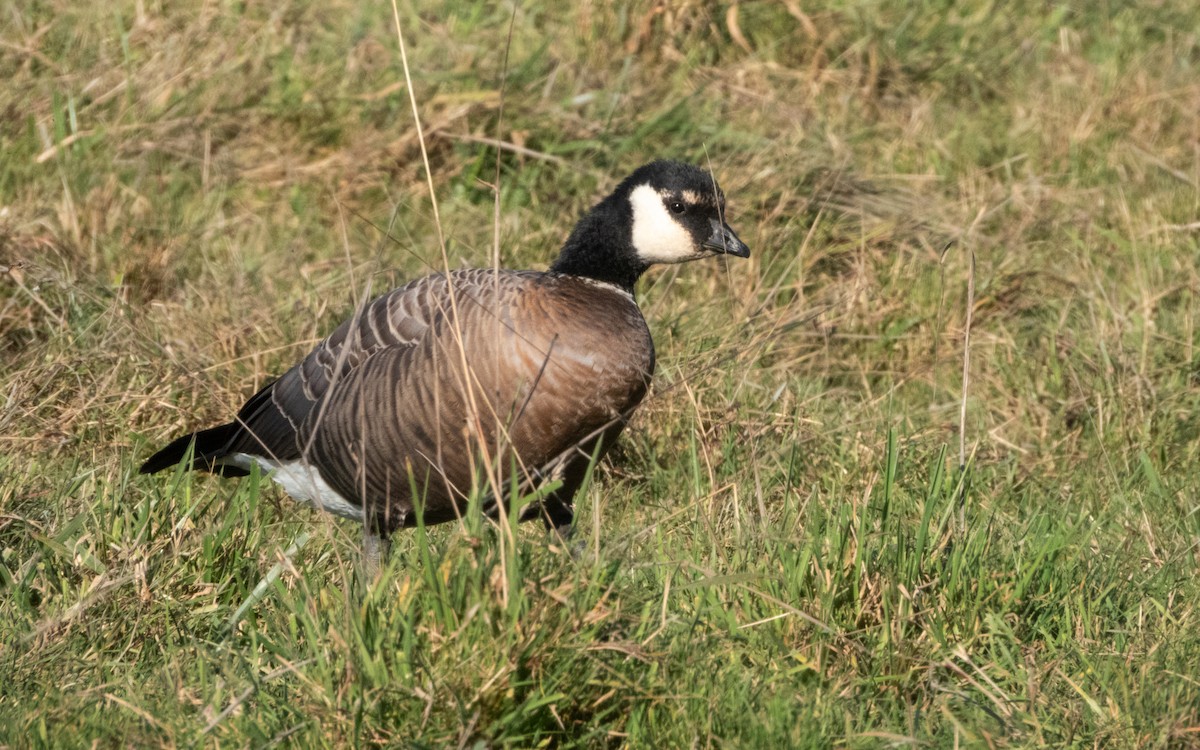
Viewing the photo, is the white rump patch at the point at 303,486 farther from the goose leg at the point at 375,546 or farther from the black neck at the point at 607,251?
the black neck at the point at 607,251

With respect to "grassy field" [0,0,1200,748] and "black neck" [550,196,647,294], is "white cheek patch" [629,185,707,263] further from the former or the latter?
"grassy field" [0,0,1200,748]

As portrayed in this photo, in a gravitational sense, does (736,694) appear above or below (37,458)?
above

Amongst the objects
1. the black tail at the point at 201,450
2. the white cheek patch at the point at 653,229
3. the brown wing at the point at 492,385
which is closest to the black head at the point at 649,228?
the white cheek patch at the point at 653,229

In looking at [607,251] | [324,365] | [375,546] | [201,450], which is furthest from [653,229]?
[201,450]

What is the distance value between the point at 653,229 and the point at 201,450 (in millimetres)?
1593

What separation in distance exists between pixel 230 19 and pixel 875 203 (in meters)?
3.26

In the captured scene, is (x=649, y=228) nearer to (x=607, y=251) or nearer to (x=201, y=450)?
(x=607, y=251)

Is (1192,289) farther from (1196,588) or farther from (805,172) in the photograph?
(1196,588)

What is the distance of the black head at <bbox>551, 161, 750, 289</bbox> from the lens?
14.8 feet

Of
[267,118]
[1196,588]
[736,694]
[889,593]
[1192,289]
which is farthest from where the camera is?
[267,118]

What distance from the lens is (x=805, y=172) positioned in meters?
6.28

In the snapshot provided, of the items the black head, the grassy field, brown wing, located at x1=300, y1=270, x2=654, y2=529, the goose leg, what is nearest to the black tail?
the grassy field

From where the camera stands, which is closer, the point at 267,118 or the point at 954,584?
the point at 954,584

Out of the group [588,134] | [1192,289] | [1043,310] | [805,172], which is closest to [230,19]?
[588,134]
